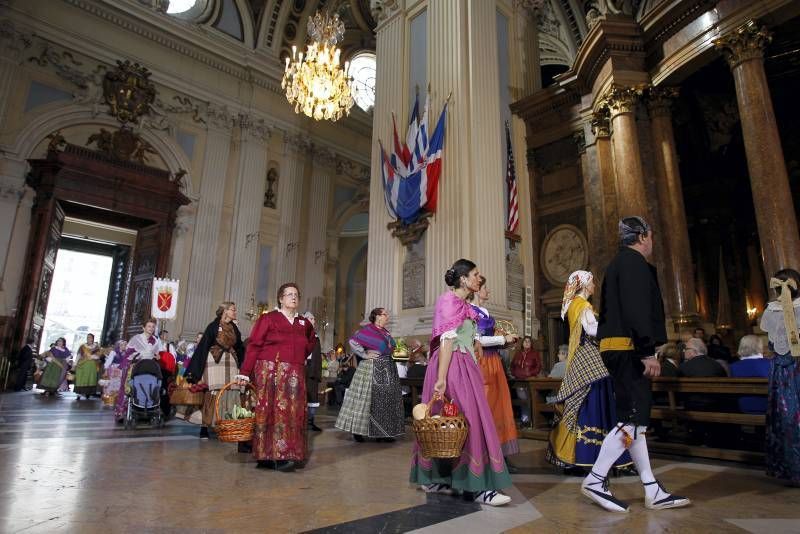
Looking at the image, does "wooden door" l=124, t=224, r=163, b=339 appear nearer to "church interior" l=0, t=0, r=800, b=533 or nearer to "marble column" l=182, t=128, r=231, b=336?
"church interior" l=0, t=0, r=800, b=533

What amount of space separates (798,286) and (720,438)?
5.96ft

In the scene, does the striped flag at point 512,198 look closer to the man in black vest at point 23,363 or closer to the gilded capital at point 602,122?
the gilded capital at point 602,122

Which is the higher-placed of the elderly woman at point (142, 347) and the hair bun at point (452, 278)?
the hair bun at point (452, 278)

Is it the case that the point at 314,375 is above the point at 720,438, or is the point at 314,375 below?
above

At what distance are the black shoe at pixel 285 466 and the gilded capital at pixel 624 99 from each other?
26.2ft

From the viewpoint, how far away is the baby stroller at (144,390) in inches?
221

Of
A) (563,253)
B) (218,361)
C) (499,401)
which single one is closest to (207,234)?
(563,253)

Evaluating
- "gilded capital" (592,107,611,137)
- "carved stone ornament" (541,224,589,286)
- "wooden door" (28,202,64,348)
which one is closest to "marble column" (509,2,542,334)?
"carved stone ornament" (541,224,589,286)

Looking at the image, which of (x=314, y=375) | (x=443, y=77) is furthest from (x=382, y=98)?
(x=314, y=375)

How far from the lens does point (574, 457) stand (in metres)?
3.18

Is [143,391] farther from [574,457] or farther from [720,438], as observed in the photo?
[720,438]

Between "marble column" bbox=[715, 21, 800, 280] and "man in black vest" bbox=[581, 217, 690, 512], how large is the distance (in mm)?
5079

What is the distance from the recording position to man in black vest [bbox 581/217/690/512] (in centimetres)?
236

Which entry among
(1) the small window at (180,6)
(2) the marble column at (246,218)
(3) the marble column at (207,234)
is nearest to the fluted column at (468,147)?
(2) the marble column at (246,218)
